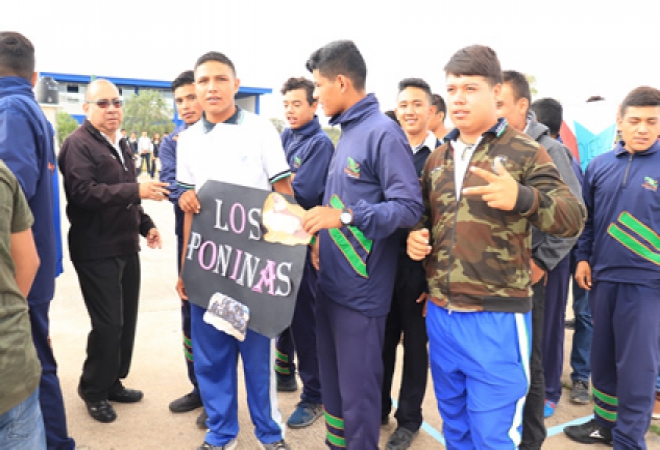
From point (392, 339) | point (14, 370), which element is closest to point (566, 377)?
point (392, 339)

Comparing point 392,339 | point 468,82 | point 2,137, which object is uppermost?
point 468,82

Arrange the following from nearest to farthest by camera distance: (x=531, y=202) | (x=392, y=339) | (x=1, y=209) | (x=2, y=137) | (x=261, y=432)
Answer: (x=1, y=209), (x=531, y=202), (x=2, y=137), (x=261, y=432), (x=392, y=339)

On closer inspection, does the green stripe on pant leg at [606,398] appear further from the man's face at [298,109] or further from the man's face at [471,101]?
the man's face at [298,109]

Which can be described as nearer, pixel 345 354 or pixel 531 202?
pixel 531 202

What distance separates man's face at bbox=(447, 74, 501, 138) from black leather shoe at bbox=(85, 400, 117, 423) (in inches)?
117

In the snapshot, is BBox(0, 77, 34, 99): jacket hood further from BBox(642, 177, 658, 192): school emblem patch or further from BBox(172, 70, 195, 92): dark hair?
BBox(642, 177, 658, 192): school emblem patch

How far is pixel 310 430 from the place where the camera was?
3.30 meters

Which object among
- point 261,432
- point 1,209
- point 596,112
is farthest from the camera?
point 596,112

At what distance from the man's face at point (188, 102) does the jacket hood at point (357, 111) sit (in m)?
1.79

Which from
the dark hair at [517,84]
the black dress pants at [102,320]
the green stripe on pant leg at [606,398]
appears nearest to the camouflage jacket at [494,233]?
the dark hair at [517,84]

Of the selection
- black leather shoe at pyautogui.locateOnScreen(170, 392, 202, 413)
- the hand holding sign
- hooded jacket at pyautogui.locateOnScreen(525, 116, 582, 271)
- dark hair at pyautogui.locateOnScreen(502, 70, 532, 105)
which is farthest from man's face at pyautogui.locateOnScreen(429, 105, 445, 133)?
black leather shoe at pyautogui.locateOnScreen(170, 392, 202, 413)

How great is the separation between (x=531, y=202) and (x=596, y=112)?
19.6 ft

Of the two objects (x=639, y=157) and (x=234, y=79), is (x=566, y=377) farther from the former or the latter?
(x=234, y=79)

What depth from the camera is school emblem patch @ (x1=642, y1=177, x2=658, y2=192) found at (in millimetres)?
2840
